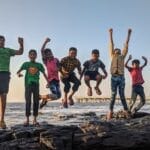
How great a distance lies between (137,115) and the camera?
18.2m

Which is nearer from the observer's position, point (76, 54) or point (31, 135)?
point (31, 135)

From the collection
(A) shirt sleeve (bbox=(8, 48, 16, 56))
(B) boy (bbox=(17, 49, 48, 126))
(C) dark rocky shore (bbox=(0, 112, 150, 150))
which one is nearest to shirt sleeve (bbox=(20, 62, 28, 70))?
(B) boy (bbox=(17, 49, 48, 126))

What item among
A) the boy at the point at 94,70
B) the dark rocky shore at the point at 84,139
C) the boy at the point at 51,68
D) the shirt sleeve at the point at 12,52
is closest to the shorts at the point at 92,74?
the boy at the point at 94,70

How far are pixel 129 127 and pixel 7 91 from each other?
404cm

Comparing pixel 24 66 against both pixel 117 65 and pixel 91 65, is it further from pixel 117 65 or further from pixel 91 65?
pixel 117 65

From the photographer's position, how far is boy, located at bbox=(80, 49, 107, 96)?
1532cm

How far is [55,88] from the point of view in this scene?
1441cm

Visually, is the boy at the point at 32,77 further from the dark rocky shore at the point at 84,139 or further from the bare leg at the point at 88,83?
the dark rocky shore at the point at 84,139

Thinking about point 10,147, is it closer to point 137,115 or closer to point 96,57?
point 96,57

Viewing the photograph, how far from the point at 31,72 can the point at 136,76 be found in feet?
18.0

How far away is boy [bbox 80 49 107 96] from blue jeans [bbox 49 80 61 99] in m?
1.39

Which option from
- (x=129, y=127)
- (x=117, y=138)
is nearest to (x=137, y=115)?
(x=129, y=127)

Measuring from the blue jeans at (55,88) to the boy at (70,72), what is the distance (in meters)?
0.67

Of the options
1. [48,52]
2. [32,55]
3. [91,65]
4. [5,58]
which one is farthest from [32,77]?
[91,65]
